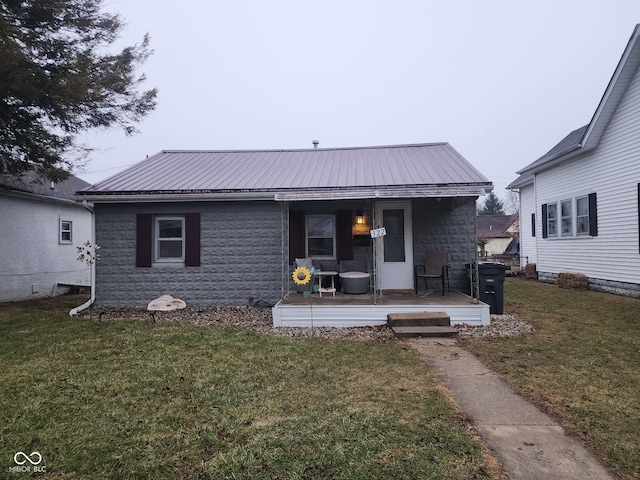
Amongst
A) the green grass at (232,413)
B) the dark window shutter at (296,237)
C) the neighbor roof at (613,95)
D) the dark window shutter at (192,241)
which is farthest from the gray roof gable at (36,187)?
the neighbor roof at (613,95)

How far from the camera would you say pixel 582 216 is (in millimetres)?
11375

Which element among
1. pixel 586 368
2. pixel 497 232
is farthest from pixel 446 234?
pixel 497 232

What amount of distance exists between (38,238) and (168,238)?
677 centimetres

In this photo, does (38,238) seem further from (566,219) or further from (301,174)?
(566,219)

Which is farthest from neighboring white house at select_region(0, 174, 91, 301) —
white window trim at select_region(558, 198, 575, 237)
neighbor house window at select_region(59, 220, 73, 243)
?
white window trim at select_region(558, 198, 575, 237)

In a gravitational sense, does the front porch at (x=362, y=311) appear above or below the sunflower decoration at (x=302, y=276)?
below

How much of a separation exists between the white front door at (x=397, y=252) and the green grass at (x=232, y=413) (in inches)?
123

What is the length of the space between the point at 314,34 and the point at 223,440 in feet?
111

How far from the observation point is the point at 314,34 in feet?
100

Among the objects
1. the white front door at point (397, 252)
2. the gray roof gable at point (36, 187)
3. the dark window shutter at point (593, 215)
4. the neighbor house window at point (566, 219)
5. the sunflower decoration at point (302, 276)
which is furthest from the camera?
the neighbor house window at point (566, 219)

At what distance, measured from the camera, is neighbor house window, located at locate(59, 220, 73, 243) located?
44.2ft

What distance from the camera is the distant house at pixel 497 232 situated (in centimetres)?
3725

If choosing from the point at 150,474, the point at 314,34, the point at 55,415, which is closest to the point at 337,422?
the point at 150,474

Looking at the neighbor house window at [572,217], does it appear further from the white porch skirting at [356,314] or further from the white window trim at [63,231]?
the white window trim at [63,231]
